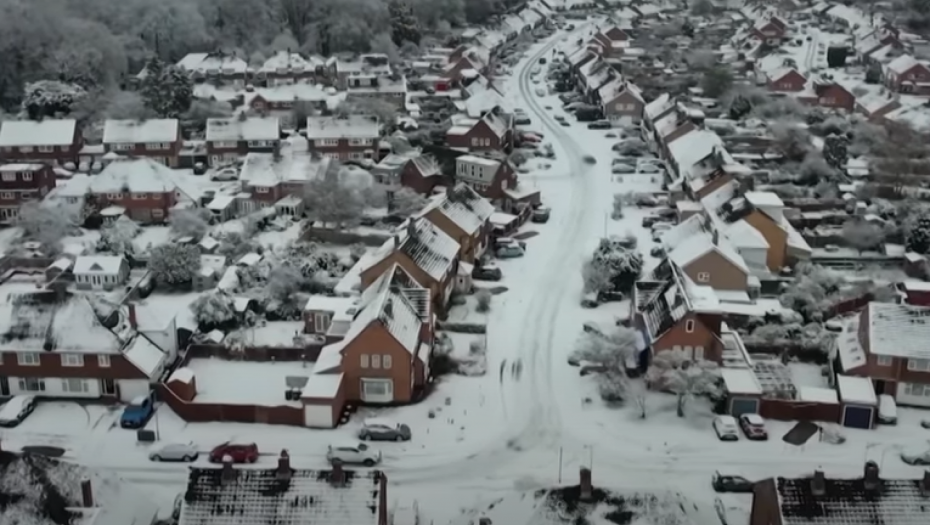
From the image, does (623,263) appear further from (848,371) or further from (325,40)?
(325,40)

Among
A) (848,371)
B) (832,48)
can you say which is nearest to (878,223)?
(848,371)

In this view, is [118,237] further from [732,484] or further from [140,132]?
[732,484]

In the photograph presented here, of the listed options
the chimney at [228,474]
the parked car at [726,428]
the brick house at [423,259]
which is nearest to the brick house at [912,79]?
the brick house at [423,259]

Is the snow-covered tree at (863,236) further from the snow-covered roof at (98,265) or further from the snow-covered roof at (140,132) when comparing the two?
the snow-covered roof at (140,132)

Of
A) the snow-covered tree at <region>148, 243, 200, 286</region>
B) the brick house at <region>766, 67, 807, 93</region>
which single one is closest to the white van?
the snow-covered tree at <region>148, 243, 200, 286</region>

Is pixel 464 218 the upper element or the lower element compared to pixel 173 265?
upper

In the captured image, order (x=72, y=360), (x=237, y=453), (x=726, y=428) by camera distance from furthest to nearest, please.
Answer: (x=72, y=360), (x=726, y=428), (x=237, y=453)

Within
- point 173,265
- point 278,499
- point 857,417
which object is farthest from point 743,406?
point 173,265

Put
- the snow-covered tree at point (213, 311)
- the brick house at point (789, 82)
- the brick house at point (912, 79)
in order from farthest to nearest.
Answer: the brick house at point (912, 79) < the brick house at point (789, 82) < the snow-covered tree at point (213, 311)
